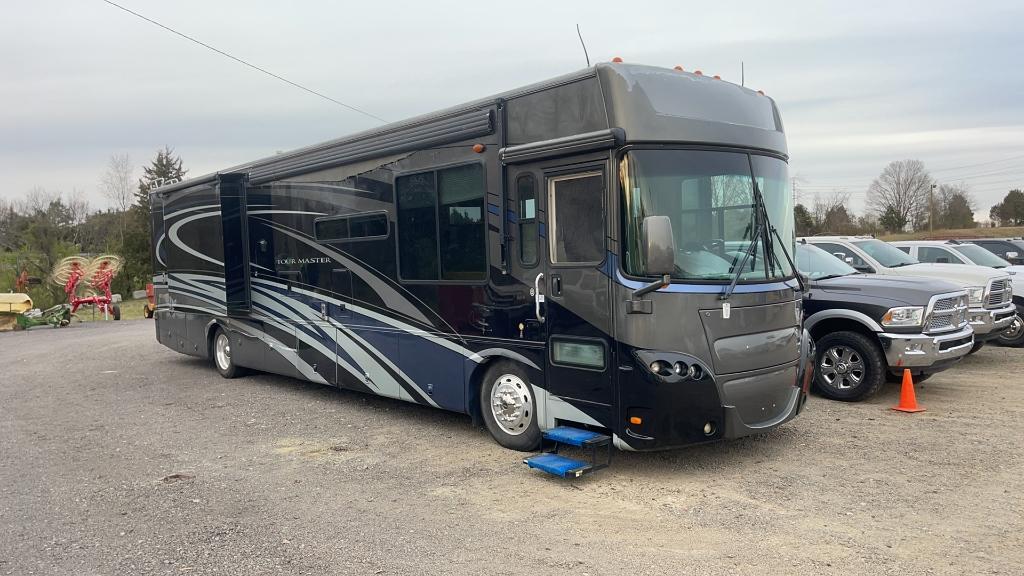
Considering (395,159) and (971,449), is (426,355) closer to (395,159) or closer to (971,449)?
(395,159)

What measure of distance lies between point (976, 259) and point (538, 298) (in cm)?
1189

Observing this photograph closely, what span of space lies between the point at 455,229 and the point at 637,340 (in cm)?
228

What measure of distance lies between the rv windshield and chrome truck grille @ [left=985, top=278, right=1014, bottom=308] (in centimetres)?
613

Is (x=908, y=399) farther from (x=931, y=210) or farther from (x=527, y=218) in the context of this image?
(x=931, y=210)

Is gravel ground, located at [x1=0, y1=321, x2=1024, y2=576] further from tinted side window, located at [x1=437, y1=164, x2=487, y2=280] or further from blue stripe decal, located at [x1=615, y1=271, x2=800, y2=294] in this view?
tinted side window, located at [x1=437, y1=164, x2=487, y2=280]

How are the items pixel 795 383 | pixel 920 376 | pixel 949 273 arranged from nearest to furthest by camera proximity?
pixel 795 383 < pixel 920 376 < pixel 949 273

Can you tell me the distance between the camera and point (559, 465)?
5750 mm

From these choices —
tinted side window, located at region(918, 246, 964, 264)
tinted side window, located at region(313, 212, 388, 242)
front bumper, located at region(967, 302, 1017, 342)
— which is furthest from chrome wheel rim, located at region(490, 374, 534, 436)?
tinted side window, located at region(918, 246, 964, 264)

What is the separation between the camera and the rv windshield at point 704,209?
18.2 ft

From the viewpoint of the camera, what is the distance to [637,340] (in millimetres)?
5535

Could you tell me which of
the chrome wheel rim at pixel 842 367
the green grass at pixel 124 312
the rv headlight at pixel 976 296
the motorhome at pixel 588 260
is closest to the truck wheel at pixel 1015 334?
the rv headlight at pixel 976 296

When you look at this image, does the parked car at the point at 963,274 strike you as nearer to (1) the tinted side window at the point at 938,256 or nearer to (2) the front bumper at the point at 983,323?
(2) the front bumper at the point at 983,323

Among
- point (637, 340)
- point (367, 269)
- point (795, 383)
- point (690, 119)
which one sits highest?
point (690, 119)

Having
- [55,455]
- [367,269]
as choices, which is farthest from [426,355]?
[55,455]
